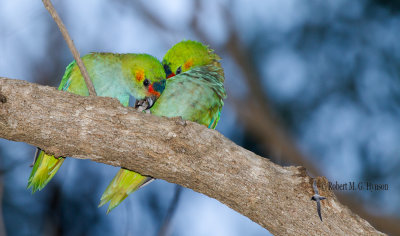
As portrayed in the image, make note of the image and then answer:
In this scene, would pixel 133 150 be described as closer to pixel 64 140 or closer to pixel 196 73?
pixel 64 140

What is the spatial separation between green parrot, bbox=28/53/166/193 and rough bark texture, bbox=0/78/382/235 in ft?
3.55

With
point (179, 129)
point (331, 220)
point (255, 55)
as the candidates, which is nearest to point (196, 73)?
point (179, 129)

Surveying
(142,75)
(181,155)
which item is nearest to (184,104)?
(142,75)

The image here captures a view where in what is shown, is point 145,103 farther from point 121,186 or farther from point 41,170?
point 41,170

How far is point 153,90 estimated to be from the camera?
413 centimetres

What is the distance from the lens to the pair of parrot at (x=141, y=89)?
3.96 metres

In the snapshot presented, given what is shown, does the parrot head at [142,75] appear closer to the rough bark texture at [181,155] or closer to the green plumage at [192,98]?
the green plumage at [192,98]

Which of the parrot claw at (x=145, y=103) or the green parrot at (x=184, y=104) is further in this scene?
the parrot claw at (x=145, y=103)

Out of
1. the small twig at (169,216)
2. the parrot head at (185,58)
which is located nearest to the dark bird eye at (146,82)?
the parrot head at (185,58)

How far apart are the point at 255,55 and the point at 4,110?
14.2 ft

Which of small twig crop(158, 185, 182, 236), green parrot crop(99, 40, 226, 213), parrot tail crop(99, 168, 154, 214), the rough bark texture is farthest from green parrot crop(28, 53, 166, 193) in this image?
small twig crop(158, 185, 182, 236)

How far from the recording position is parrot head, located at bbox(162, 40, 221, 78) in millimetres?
4508

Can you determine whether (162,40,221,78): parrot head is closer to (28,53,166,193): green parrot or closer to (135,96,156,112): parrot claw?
(28,53,166,193): green parrot

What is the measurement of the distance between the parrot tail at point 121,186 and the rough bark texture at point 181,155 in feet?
3.11
